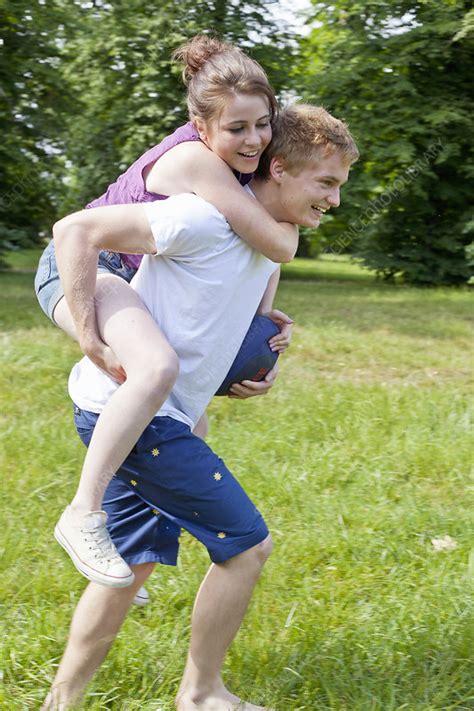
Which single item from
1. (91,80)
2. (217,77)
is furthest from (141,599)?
(91,80)

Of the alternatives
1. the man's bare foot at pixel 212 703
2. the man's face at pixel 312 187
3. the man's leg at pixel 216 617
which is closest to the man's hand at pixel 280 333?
the man's face at pixel 312 187

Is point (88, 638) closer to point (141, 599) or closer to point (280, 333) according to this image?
point (141, 599)

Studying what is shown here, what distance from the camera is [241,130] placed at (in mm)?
2180

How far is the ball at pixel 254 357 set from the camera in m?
2.44

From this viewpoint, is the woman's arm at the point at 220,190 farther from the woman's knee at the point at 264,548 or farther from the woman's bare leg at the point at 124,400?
the woman's knee at the point at 264,548

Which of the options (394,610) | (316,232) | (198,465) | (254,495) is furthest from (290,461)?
(316,232)

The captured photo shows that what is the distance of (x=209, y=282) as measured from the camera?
2.14 meters

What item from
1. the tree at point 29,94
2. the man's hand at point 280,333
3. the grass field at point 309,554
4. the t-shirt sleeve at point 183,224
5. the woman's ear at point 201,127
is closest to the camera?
the t-shirt sleeve at point 183,224

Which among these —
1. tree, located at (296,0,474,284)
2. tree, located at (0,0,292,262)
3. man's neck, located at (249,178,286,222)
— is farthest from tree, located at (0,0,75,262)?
man's neck, located at (249,178,286,222)

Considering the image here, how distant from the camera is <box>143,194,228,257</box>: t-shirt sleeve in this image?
6.66ft

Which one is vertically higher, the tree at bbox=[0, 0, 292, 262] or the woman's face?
the woman's face

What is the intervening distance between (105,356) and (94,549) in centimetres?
50

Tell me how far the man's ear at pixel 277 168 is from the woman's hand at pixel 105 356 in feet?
2.17

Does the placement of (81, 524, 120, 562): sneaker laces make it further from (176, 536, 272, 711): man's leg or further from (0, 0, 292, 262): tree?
(0, 0, 292, 262): tree
